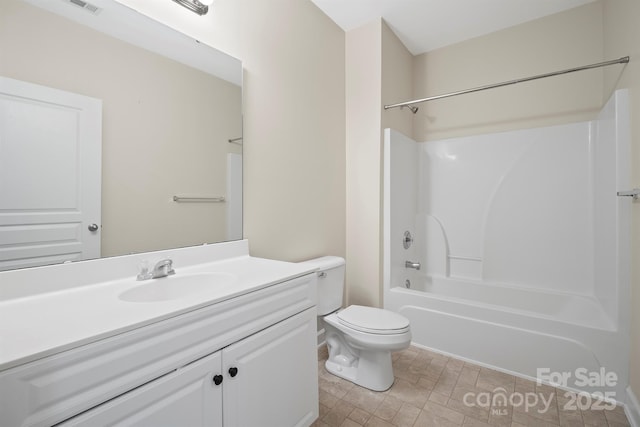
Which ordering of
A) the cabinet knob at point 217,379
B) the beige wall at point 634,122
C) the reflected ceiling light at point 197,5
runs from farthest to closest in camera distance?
the beige wall at point 634,122, the reflected ceiling light at point 197,5, the cabinet knob at point 217,379

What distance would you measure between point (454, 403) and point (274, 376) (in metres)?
1.12

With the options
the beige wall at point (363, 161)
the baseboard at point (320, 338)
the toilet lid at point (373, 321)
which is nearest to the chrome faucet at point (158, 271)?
the toilet lid at point (373, 321)

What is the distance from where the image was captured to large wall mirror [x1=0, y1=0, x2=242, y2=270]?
941 mm

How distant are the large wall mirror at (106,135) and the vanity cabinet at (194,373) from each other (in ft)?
1.83

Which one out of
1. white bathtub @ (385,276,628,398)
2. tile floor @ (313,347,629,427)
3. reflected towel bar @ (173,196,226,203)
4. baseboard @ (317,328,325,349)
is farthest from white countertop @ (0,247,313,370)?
white bathtub @ (385,276,628,398)

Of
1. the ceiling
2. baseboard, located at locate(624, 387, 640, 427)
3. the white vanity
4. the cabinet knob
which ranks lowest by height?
baseboard, located at locate(624, 387, 640, 427)

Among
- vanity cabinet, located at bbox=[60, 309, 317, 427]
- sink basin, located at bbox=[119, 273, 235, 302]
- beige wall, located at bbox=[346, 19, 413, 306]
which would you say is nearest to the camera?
vanity cabinet, located at bbox=[60, 309, 317, 427]

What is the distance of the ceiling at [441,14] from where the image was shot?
212cm

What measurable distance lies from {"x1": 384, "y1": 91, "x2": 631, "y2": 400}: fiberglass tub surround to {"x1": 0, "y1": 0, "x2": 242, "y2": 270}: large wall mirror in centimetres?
145

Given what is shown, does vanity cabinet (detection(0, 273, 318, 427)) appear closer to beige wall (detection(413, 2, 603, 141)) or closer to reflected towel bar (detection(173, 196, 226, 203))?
→ reflected towel bar (detection(173, 196, 226, 203))

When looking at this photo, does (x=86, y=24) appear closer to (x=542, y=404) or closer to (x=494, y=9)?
(x=494, y=9)

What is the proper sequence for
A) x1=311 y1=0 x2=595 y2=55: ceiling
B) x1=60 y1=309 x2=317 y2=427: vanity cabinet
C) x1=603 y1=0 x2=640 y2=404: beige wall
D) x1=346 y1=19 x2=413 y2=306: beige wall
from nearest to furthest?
1. x1=60 y1=309 x2=317 y2=427: vanity cabinet
2. x1=603 y1=0 x2=640 y2=404: beige wall
3. x1=311 y1=0 x2=595 y2=55: ceiling
4. x1=346 y1=19 x2=413 y2=306: beige wall

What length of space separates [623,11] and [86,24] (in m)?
2.79

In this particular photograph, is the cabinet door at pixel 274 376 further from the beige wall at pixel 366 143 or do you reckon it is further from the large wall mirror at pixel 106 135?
the beige wall at pixel 366 143
